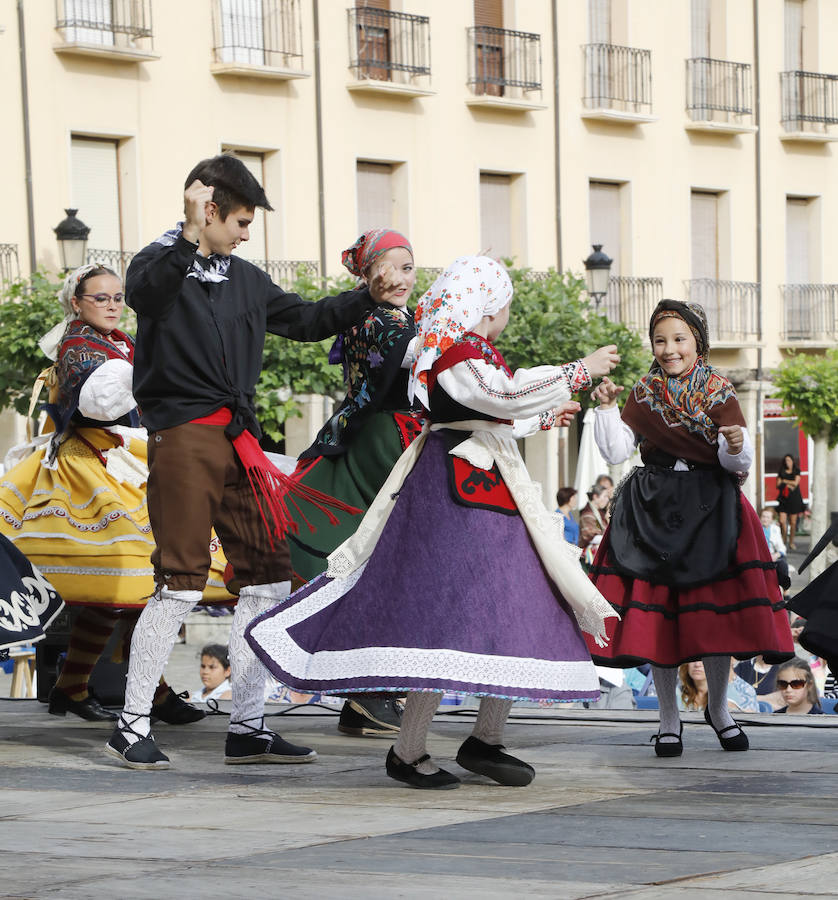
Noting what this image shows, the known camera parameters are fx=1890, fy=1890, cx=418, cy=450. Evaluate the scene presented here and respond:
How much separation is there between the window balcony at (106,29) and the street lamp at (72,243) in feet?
12.7

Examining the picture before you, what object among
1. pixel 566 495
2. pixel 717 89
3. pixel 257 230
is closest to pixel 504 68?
pixel 717 89

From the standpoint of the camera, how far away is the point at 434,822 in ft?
16.1

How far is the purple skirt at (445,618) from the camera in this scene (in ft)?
17.7

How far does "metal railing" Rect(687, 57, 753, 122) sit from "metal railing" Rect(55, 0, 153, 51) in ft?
33.8

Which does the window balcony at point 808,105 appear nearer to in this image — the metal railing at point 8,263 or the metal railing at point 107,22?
the metal railing at point 107,22

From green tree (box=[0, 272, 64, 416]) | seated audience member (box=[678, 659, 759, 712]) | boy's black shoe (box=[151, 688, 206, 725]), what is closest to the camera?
boy's black shoe (box=[151, 688, 206, 725])

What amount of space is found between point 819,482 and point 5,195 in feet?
39.9

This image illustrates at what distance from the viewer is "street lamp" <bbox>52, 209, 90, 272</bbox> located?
19.8m

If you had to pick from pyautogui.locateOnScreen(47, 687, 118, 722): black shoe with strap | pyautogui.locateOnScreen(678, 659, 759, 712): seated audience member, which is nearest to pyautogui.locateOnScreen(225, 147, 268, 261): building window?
pyautogui.locateOnScreen(678, 659, 759, 712): seated audience member

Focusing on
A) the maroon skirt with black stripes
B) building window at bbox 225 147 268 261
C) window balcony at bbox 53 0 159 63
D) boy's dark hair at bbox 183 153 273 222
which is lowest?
the maroon skirt with black stripes

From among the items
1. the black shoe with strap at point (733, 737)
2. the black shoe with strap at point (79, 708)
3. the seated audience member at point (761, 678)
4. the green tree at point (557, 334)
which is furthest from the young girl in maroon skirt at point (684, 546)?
the green tree at point (557, 334)

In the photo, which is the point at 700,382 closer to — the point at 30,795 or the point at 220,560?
the point at 220,560

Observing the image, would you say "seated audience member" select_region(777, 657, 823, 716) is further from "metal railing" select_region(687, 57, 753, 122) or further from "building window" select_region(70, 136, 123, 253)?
"metal railing" select_region(687, 57, 753, 122)

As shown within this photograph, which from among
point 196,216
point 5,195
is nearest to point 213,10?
point 5,195
